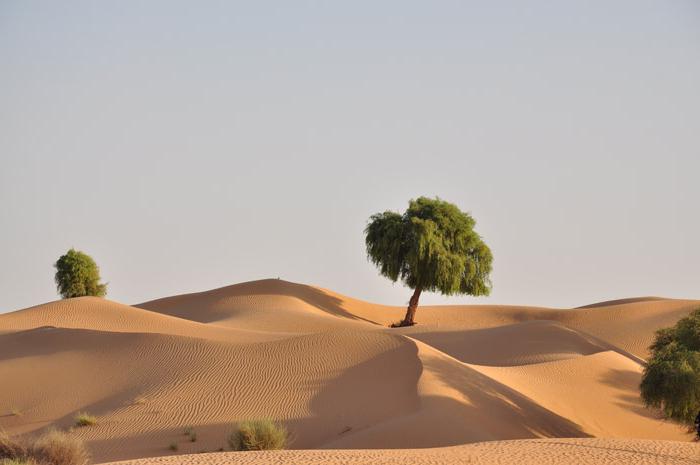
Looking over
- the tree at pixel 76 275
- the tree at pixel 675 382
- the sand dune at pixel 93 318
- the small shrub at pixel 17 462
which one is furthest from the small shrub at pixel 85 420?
the tree at pixel 76 275

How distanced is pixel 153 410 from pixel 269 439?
6448 millimetres

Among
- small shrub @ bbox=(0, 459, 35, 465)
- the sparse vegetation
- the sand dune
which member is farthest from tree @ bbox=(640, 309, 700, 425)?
the sand dune

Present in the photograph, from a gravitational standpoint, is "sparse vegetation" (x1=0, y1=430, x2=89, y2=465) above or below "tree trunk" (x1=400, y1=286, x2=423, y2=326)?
below

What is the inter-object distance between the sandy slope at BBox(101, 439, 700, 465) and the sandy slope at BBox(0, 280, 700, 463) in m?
0.85

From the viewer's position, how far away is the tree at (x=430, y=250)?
185 feet

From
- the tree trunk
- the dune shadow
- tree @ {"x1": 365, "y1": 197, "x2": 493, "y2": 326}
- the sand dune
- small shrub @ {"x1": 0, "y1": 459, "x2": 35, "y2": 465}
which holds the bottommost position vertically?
small shrub @ {"x1": 0, "y1": 459, "x2": 35, "y2": 465}

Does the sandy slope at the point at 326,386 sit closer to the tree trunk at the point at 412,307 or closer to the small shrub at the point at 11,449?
the small shrub at the point at 11,449

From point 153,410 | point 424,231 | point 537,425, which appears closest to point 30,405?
point 153,410

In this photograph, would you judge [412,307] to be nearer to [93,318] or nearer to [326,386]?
[93,318]

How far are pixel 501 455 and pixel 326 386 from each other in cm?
1008

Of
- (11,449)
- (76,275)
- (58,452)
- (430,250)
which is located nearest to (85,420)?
(11,449)

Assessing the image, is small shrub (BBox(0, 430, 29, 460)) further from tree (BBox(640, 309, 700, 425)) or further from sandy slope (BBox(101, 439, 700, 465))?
tree (BBox(640, 309, 700, 425))

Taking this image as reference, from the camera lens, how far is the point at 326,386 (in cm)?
2886

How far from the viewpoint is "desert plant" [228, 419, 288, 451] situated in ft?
74.2
